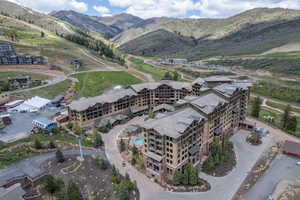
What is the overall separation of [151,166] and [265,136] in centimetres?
4200

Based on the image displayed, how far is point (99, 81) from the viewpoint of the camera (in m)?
114

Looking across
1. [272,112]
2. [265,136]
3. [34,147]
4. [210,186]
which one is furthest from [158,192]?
[272,112]

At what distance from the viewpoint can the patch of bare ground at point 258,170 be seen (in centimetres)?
4035

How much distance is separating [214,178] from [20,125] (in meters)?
64.9

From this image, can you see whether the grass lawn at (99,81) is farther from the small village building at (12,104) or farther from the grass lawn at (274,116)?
the grass lawn at (274,116)

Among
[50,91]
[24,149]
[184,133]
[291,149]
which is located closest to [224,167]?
[184,133]

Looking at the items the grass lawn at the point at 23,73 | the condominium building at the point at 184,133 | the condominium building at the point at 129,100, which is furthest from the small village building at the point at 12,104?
the condominium building at the point at 184,133

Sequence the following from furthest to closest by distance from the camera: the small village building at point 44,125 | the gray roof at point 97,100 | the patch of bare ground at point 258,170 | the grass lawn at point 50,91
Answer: the grass lawn at point 50,91 < the gray roof at point 97,100 < the small village building at point 44,125 < the patch of bare ground at point 258,170

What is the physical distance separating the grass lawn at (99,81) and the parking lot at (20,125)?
21634 millimetres

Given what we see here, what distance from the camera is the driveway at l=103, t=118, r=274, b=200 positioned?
39.1 metres

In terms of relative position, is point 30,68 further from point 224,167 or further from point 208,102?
point 224,167

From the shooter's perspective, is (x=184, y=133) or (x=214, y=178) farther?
(x=214, y=178)

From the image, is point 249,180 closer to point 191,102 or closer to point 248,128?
point 191,102

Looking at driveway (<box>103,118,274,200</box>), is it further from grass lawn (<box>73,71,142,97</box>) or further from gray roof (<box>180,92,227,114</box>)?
grass lawn (<box>73,71,142,97</box>)
